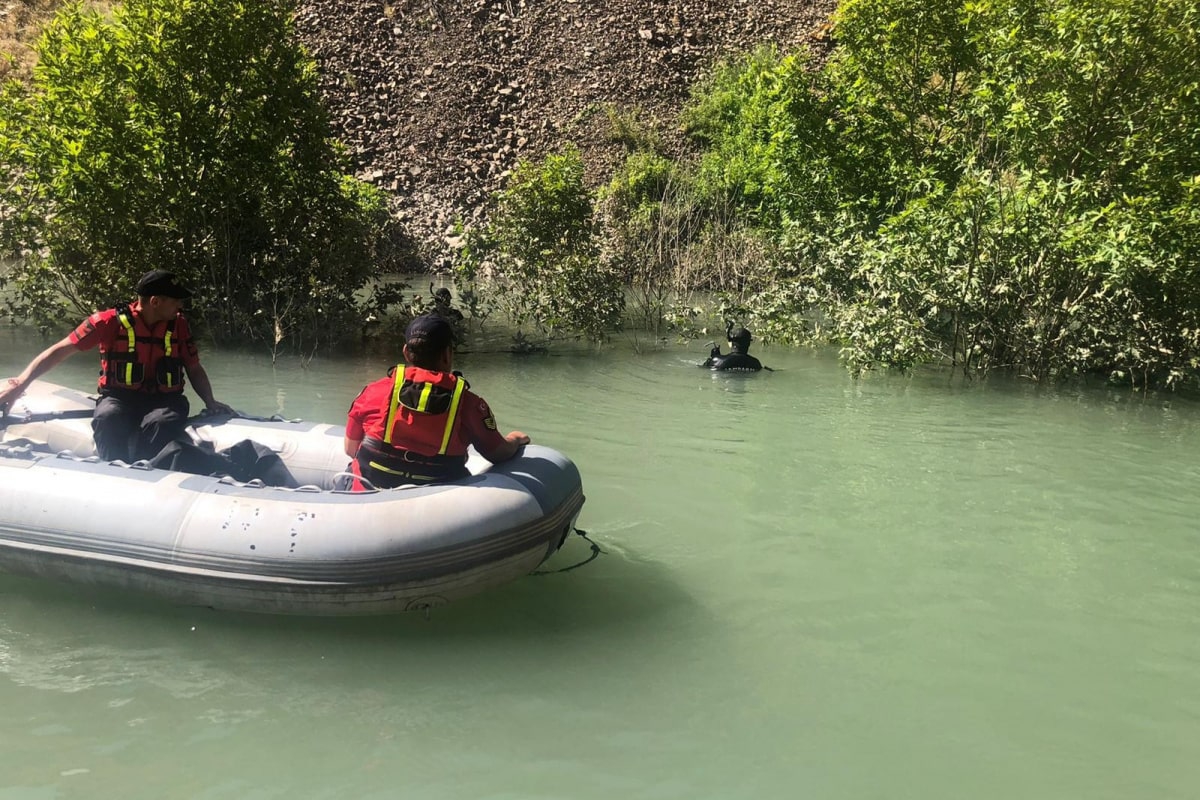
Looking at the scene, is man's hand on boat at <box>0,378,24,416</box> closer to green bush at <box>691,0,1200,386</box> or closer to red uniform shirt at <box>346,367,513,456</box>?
red uniform shirt at <box>346,367,513,456</box>

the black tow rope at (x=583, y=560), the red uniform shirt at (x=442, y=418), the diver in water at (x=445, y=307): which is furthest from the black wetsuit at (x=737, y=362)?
the red uniform shirt at (x=442, y=418)

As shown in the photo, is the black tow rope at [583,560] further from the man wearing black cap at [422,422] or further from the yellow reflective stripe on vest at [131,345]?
the yellow reflective stripe on vest at [131,345]

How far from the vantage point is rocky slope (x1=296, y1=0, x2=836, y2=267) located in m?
25.5

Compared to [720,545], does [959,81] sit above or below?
above

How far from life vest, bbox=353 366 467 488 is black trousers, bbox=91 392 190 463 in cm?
126

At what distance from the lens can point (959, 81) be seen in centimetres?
1320

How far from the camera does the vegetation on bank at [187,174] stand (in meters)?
10.2

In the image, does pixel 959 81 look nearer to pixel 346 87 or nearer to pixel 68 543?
pixel 68 543

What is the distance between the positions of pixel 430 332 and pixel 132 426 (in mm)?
2027

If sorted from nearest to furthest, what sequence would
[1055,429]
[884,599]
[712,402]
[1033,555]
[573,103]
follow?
[884,599]
[1033,555]
[1055,429]
[712,402]
[573,103]

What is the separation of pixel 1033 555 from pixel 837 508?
1199mm

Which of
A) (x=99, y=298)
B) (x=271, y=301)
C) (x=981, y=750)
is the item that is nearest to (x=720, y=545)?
(x=981, y=750)

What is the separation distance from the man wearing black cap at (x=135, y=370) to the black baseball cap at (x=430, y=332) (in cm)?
166

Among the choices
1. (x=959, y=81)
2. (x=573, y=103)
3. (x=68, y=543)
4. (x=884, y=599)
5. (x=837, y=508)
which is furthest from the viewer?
(x=573, y=103)
